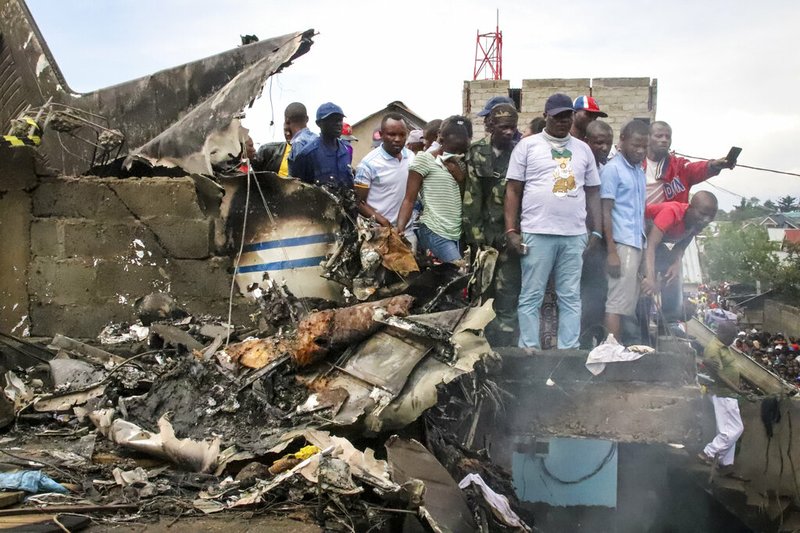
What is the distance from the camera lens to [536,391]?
5484mm

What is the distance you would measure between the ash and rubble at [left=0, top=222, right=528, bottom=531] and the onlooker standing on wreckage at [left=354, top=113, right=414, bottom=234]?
0.37 m

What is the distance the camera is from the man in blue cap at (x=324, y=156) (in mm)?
6023

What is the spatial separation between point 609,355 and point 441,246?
157 cm

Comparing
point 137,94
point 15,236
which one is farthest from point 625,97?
point 15,236

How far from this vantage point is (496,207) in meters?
5.93

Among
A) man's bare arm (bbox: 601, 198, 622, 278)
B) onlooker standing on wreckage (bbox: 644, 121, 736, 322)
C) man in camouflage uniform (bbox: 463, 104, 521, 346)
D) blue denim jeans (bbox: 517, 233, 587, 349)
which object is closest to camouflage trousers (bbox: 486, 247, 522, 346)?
man in camouflage uniform (bbox: 463, 104, 521, 346)

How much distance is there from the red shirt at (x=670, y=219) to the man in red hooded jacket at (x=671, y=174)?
0.86ft

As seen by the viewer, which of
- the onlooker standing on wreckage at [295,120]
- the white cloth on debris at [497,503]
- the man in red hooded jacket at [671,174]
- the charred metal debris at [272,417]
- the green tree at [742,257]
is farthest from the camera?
the green tree at [742,257]

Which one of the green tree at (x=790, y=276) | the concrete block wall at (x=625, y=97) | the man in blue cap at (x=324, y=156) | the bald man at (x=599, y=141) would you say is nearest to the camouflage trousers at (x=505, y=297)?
the bald man at (x=599, y=141)

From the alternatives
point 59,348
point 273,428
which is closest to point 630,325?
point 273,428

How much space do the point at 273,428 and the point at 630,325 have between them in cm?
307

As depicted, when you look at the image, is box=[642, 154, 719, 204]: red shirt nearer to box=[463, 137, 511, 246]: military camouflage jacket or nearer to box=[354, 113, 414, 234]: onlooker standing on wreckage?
box=[463, 137, 511, 246]: military camouflage jacket

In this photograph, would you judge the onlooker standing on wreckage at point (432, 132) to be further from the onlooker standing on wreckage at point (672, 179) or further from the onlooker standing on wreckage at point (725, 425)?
the onlooker standing on wreckage at point (725, 425)

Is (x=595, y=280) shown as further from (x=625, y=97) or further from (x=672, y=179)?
(x=625, y=97)
